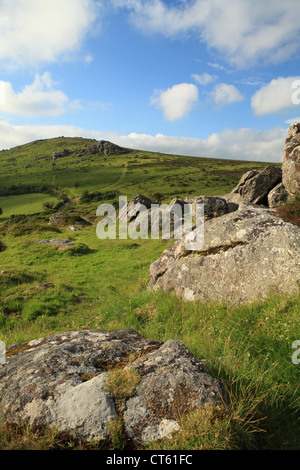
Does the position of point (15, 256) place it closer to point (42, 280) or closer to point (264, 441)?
point (42, 280)

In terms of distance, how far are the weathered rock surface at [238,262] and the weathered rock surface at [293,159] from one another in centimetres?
1603

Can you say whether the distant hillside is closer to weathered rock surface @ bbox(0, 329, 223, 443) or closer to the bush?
the bush

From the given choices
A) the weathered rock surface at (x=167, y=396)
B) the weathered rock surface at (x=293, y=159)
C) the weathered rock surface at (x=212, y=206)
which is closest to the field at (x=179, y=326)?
the weathered rock surface at (x=167, y=396)

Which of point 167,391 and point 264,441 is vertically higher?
point 167,391

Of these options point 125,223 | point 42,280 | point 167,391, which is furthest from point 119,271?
point 125,223

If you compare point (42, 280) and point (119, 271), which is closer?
point (42, 280)

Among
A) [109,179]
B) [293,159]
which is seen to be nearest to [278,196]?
[293,159]

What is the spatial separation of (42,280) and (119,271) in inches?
191

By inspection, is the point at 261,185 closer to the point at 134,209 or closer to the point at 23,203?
the point at 134,209

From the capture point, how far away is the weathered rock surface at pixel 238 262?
6598mm

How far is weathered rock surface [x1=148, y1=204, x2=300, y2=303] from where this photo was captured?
6.60m

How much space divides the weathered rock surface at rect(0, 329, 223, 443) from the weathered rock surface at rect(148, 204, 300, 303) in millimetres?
3596

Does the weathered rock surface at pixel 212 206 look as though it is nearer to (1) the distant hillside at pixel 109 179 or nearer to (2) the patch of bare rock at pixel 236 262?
(2) the patch of bare rock at pixel 236 262

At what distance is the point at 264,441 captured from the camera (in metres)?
2.79
